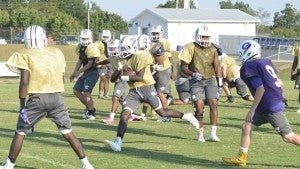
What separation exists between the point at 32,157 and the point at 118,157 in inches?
47.9

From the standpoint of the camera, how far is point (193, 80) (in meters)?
11.7

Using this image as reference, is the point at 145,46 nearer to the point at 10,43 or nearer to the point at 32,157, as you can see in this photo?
the point at 32,157

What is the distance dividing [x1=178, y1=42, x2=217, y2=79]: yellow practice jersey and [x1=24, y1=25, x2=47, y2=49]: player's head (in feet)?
11.6

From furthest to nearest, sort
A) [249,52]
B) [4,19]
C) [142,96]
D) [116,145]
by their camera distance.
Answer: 1. [4,19]
2. [142,96]
3. [116,145]
4. [249,52]

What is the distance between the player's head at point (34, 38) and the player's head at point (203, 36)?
11.5ft

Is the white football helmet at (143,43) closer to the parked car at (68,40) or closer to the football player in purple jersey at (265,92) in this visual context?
the football player in purple jersey at (265,92)

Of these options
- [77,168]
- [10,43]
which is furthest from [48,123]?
[10,43]

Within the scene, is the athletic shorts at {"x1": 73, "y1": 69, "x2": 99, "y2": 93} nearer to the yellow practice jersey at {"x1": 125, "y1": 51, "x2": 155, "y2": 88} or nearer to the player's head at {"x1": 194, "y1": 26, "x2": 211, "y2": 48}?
the player's head at {"x1": 194, "y1": 26, "x2": 211, "y2": 48}

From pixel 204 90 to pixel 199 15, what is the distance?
60.9 m

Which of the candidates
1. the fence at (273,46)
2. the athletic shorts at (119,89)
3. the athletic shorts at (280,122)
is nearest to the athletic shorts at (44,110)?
the athletic shorts at (280,122)

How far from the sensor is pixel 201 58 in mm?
11609

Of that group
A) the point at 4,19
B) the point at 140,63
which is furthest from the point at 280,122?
the point at 4,19

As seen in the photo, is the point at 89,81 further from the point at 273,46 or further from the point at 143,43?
the point at 273,46

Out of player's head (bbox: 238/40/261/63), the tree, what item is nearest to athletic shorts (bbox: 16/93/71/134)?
player's head (bbox: 238/40/261/63)
